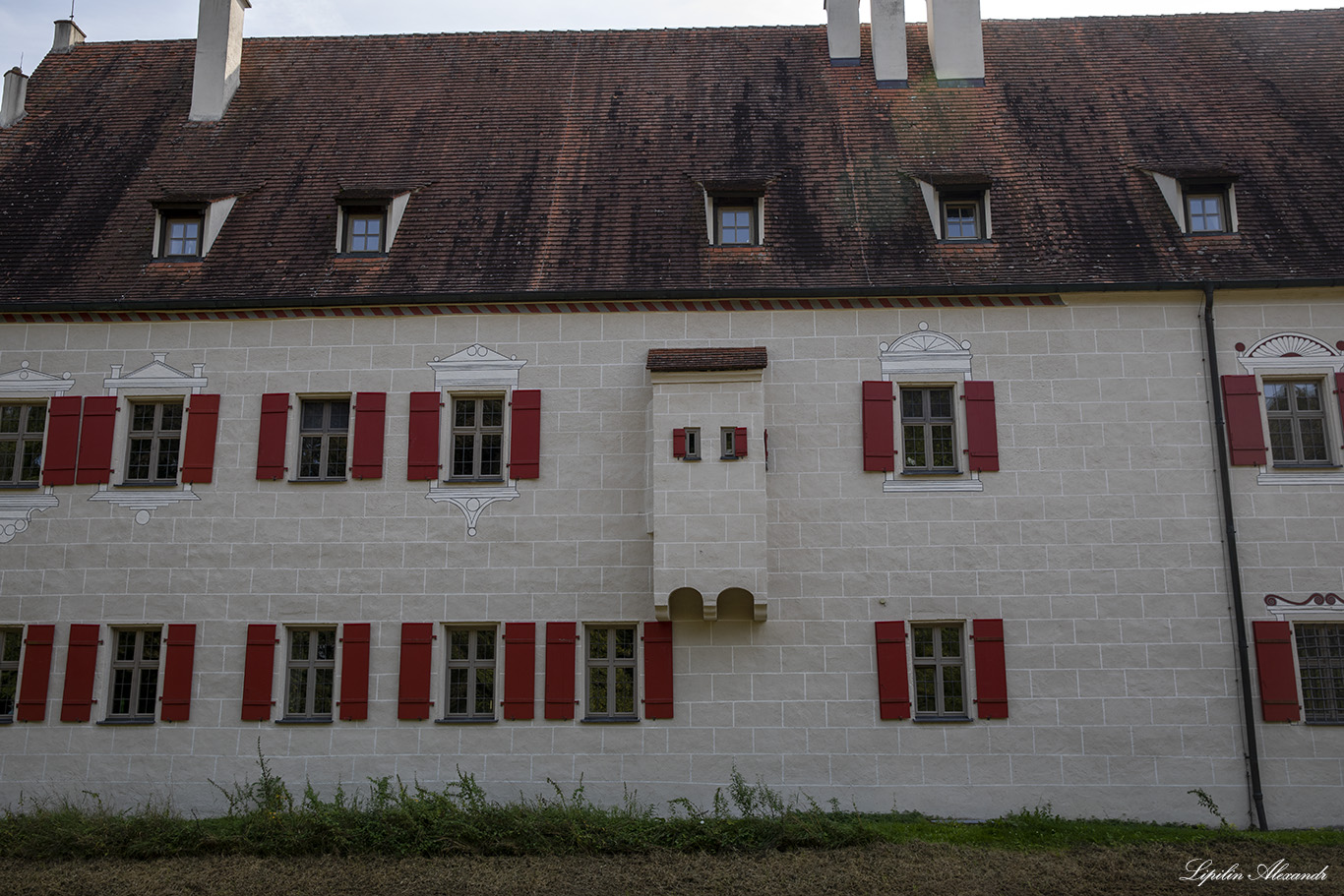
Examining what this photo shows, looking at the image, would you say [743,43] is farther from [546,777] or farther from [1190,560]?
[546,777]

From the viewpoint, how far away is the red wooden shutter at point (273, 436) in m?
16.0

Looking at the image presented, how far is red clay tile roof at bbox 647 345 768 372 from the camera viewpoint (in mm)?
15367

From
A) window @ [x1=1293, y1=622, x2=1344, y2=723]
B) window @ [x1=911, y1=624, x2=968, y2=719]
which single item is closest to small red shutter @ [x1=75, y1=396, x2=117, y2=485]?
window @ [x1=911, y1=624, x2=968, y2=719]

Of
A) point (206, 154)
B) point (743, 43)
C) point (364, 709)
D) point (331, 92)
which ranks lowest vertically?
point (364, 709)

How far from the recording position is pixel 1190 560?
603 inches

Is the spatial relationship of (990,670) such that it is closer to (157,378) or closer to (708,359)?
(708,359)

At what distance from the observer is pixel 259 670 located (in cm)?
1536

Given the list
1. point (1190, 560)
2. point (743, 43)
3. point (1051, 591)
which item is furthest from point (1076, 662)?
point (743, 43)

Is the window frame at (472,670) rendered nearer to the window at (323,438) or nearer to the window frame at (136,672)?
the window at (323,438)

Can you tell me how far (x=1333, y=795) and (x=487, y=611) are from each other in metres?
12.1

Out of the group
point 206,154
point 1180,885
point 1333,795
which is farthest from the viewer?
point 206,154

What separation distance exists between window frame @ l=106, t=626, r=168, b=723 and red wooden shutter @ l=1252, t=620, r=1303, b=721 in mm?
15787

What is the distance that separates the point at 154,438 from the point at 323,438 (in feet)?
8.62

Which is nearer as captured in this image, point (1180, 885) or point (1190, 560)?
point (1180, 885)
